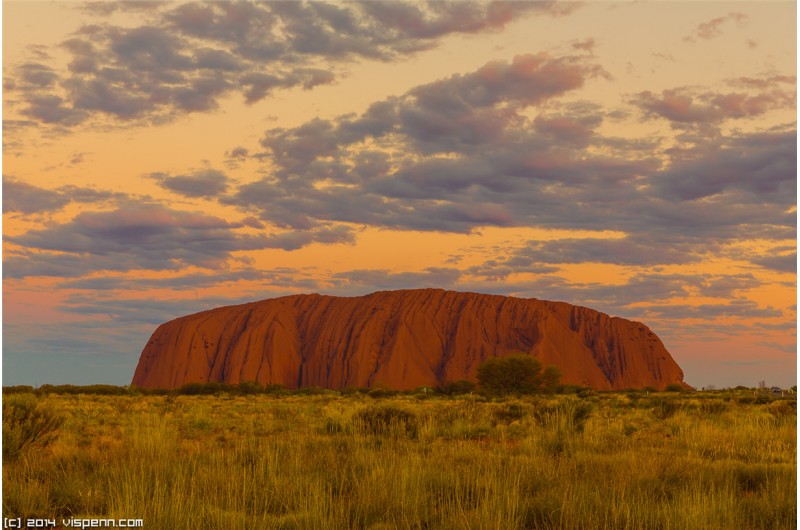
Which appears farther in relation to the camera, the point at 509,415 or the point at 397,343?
the point at 397,343

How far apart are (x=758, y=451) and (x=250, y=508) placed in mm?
10097

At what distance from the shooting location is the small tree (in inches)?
2995

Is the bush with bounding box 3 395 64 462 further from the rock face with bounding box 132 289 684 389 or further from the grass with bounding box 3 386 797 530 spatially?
the rock face with bounding box 132 289 684 389

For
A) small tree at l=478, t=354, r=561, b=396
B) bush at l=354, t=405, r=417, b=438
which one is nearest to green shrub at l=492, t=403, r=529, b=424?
bush at l=354, t=405, r=417, b=438

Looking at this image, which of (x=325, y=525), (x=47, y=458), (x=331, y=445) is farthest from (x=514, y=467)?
(x=47, y=458)

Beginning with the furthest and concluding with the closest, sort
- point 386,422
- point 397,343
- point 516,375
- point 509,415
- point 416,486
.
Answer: point 397,343, point 516,375, point 509,415, point 386,422, point 416,486

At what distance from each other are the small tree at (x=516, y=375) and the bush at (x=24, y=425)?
208 ft

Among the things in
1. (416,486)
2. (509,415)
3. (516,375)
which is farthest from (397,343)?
(416,486)

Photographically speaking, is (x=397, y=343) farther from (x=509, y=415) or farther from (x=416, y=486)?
(x=416, y=486)

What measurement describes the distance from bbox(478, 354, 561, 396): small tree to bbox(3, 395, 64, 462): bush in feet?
208

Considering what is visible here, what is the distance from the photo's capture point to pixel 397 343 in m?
114

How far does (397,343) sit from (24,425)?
102 m

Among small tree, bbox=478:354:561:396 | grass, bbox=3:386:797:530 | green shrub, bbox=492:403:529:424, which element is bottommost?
small tree, bbox=478:354:561:396

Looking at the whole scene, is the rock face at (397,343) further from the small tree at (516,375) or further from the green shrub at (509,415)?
the green shrub at (509,415)
